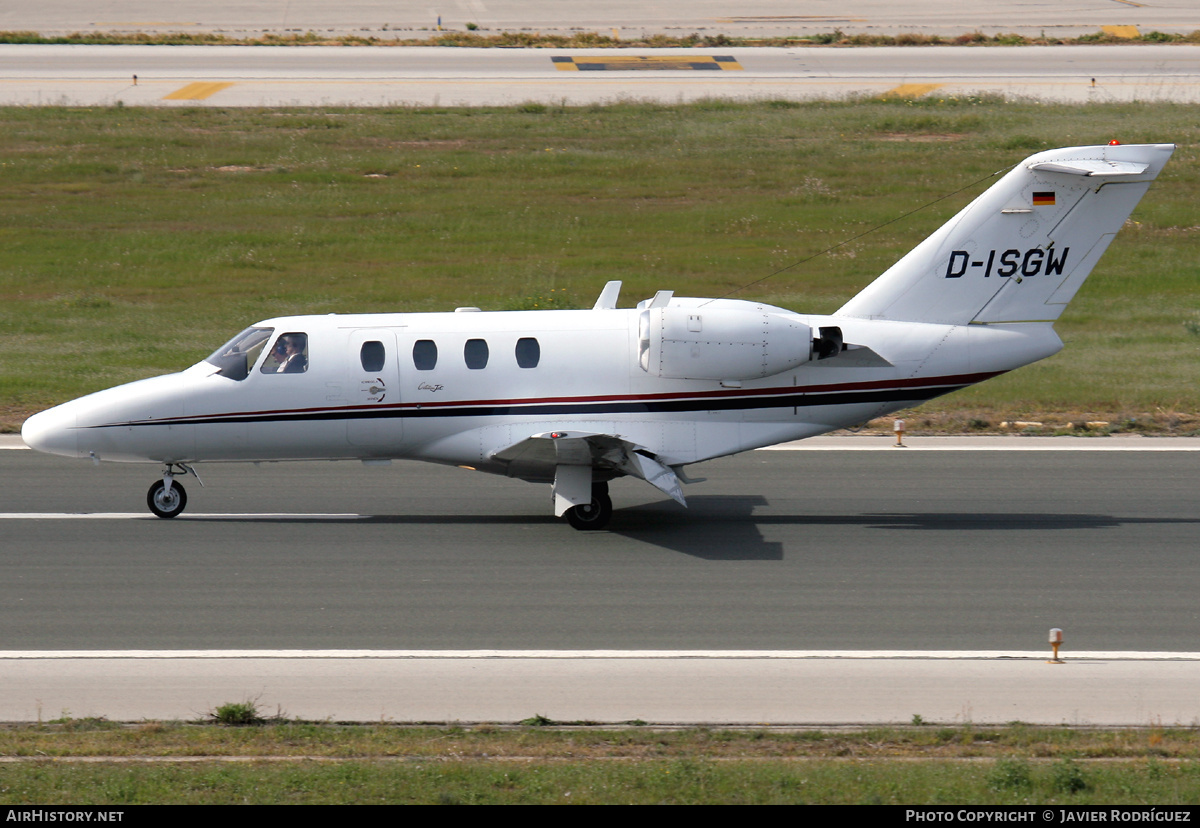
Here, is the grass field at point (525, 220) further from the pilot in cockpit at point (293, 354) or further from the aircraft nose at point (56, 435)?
the pilot in cockpit at point (293, 354)

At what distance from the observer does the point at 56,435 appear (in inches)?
641

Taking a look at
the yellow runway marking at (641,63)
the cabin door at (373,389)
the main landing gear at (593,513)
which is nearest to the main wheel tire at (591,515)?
the main landing gear at (593,513)

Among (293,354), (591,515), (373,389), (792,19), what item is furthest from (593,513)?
(792,19)

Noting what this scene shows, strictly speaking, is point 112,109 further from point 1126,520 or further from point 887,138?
point 1126,520

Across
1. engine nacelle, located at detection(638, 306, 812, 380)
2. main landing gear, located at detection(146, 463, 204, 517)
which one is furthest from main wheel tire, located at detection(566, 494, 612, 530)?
main landing gear, located at detection(146, 463, 204, 517)

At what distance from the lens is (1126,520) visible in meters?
16.6

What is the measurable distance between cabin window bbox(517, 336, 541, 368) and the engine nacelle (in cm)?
135

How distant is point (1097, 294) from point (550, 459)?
70.7 feet

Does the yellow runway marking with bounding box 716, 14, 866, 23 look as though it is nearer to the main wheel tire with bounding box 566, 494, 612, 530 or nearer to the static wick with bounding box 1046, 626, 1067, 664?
the main wheel tire with bounding box 566, 494, 612, 530

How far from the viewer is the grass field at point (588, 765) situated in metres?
8.36

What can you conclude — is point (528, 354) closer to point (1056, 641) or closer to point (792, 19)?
point (1056, 641)

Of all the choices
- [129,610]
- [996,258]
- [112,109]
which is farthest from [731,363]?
[112,109]

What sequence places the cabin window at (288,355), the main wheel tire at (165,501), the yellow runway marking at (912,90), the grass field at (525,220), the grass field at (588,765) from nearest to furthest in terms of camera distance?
the grass field at (588,765), the cabin window at (288,355), the main wheel tire at (165,501), the grass field at (525,220), the yellow runway marking at (912,90)

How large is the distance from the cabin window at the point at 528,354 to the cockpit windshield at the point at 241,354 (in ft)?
10.5
